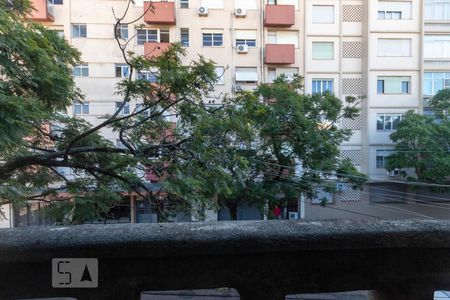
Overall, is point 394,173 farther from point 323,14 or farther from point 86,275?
point 86,275

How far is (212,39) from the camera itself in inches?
1006

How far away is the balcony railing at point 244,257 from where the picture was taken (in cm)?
139

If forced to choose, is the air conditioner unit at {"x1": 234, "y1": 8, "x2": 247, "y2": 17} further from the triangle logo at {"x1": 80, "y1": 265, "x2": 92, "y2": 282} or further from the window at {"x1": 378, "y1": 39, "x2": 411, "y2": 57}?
the triangle logo at {"x1": 80, "y1": 265, "x2": 92, "y2": 282}

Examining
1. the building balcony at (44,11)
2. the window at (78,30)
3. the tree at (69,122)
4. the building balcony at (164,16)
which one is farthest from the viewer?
the window at (78,30)

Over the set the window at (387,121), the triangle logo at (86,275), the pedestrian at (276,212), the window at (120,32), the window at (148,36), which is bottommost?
the pedestrian at (276,212)

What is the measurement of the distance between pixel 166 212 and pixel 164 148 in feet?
4.38

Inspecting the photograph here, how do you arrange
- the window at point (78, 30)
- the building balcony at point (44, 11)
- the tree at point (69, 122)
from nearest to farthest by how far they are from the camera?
1. the tree at point (69, 122)
2. the building balcony at point (44, 11)
3. the window at point (78, 30)

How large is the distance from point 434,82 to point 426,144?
6535 mm

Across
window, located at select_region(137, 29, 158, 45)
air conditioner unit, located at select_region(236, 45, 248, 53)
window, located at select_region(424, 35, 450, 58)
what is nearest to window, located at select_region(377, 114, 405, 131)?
window, located at select_region(424, 35, 450, 58)

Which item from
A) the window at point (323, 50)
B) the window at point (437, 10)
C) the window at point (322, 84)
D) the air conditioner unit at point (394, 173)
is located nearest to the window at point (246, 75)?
the window at point (322, 84)

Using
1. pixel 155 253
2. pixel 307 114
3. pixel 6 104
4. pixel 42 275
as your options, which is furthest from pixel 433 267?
pixel 307 114

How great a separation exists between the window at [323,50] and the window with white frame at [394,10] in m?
3.97

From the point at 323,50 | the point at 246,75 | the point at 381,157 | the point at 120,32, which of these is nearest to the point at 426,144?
the point at 381,157

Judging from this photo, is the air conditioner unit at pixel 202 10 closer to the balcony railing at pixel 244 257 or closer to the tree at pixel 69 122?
the tree at pixel 69 122
